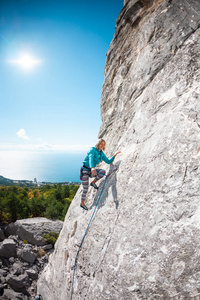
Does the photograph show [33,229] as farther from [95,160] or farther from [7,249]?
[95,160]

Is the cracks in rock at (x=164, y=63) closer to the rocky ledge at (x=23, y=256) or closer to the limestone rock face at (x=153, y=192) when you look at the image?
the limestone rock face at (x=153, y=192)

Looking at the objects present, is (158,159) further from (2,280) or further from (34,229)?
(34,229)

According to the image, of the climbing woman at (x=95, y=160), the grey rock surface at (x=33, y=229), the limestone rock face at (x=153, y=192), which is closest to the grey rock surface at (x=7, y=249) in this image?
the grey rock surface at (x=33, y=229)

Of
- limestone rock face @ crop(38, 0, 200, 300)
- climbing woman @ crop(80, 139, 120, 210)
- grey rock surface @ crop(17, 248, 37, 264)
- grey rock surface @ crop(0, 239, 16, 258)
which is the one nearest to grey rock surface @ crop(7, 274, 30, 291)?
grey rock surface @ crop(17, 248, 37, 264)

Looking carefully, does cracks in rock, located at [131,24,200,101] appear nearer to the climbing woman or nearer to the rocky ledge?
the climbing woman

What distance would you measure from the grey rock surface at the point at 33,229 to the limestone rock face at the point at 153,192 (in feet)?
42.7

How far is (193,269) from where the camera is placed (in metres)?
2.87

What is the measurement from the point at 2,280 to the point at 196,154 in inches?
655

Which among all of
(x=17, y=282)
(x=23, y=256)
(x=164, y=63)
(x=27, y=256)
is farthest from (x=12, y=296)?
(x=164, y=63)

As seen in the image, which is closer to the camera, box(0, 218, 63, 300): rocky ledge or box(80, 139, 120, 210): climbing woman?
box(80, 139, 120, 210): climbing woman

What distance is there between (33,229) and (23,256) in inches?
171

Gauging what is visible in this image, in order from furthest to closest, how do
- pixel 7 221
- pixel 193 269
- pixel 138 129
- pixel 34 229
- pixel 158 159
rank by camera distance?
pixel 7 221
pixel 34 229
pixel 138 129
pixel 158 159
pixel 193 269

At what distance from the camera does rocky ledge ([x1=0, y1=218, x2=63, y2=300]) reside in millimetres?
11000

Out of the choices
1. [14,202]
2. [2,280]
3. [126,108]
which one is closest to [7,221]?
[14,202]
